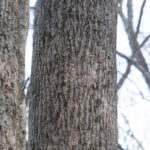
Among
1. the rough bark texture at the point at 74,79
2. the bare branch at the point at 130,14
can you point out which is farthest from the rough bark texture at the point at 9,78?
the bare branch at the point at 130,14

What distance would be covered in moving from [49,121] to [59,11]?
2.71 ft

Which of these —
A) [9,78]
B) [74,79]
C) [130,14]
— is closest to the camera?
[9,78]

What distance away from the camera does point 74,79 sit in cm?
217

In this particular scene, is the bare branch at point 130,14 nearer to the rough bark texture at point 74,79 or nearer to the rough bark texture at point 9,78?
the rough bark texture at point 74,79

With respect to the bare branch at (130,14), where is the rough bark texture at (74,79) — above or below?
below

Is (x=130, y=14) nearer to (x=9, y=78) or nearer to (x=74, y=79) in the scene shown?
(x=74, y=79)

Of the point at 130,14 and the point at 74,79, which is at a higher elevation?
the point at 130,14

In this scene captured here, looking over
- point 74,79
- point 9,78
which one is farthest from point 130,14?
point 9,78

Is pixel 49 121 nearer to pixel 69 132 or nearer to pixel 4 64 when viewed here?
pixel 69 132

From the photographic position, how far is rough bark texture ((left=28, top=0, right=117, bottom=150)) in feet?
6.97

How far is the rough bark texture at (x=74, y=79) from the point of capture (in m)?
2.12

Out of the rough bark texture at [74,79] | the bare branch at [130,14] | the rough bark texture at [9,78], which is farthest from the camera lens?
the bare branch at [130,14]

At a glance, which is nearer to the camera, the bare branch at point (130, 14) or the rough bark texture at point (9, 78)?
the rough bark texture at point (9, 78)

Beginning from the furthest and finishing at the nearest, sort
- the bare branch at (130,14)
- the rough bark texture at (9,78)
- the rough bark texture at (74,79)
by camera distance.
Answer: the bare branch at (130,14) → the rough bark texture at (74,79) → the rough bark texture at (9,78)
